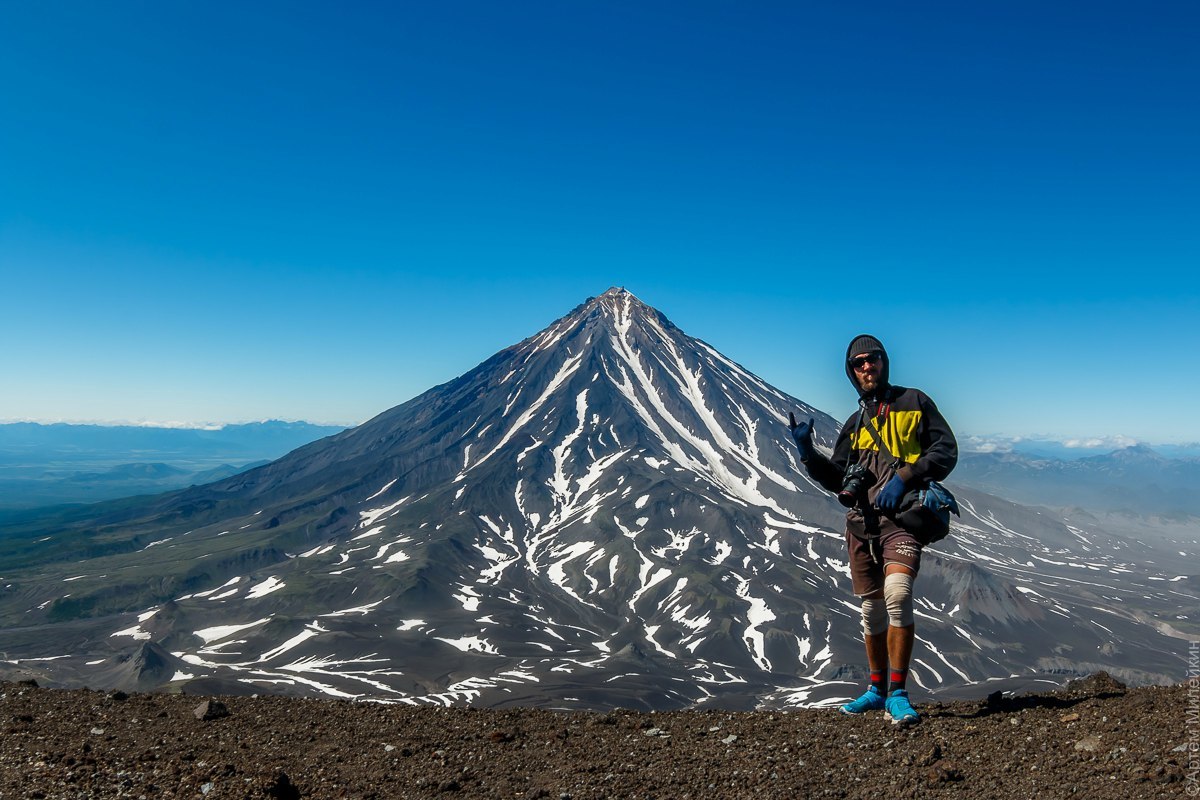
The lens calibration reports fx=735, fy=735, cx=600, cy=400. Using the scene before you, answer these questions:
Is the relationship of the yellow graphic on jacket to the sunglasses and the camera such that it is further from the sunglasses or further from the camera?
the sunglasses

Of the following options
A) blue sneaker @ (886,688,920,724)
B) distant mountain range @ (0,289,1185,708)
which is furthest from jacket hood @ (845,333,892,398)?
distant mountain range @ (0,289,1185,708)

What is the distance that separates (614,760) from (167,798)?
481 cm

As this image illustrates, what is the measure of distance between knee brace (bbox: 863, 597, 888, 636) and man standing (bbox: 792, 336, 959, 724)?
0.04ft

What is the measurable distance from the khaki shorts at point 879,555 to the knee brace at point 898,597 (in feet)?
0.54

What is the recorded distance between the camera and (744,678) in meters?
136

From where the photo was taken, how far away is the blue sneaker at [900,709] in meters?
9.18

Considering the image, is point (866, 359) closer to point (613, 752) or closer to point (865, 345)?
point (865, 345)

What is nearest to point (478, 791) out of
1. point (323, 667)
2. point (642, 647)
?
point (323, 667)

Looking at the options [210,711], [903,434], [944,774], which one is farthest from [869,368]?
[210,711]

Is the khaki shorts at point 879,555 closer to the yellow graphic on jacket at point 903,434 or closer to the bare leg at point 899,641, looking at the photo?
the bare leg at point 899,641

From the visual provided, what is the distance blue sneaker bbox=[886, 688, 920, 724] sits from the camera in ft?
30.1

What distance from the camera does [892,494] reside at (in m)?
8.79

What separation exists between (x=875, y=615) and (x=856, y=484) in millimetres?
1688

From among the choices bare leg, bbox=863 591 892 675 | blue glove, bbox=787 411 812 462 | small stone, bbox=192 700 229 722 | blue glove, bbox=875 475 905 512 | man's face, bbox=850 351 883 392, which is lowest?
small stone, bbox=192 700 229 722
